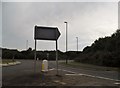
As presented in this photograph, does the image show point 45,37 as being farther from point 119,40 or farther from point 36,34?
point 119,40

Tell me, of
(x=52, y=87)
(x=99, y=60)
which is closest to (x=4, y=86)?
(x=52, y=87)

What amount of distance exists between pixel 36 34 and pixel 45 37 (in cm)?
76

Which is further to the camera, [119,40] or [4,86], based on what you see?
[119,40]

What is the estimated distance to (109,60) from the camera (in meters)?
37.3

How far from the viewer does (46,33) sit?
17.8 metres

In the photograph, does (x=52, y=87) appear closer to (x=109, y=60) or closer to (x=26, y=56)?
(x=109, y=60)

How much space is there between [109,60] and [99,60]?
3.48 meters

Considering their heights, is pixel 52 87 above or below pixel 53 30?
below

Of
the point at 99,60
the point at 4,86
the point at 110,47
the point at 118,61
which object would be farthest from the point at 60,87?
the point at 110,47

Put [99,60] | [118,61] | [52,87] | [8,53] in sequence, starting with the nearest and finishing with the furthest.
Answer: [52,87]
[118,61]
[99,60]
[8,53]

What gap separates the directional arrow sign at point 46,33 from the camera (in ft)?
57.5

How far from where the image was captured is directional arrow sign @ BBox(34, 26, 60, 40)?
57.5ft

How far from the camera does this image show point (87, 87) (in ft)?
37.8

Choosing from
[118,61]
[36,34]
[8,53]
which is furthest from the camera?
[8,53]
